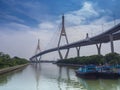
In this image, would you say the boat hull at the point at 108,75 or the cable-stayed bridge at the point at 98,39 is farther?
the cable-stayed bridge at the point at 98,39

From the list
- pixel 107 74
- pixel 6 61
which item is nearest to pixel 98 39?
pixel 6 61

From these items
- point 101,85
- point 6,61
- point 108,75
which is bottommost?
point 101,85

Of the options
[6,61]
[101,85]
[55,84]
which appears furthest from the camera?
[6,61]

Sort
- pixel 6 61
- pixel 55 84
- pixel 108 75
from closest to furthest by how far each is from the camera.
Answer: pixel 55 84 → pixel 108 75 → pixel 6 61

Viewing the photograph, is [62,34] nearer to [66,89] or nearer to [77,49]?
[77,49]

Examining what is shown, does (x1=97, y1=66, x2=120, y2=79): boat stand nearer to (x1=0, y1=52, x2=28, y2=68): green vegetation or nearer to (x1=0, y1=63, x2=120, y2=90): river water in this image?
(x1=0, y1=63, x2=120, y2=90): river water

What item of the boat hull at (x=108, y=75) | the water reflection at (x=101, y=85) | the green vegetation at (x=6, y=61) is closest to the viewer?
the water reflection at (x=101, y=85)

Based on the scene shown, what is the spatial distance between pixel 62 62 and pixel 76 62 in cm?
1036

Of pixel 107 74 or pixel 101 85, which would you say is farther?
pixel 107 74

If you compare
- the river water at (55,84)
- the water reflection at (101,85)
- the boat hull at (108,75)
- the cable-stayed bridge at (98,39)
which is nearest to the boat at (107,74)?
the boat hull at (108,75)

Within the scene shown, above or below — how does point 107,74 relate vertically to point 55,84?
above

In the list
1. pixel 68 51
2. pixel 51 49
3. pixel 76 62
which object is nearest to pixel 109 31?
pixel 76 62

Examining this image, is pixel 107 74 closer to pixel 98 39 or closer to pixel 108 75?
pixel 108 75

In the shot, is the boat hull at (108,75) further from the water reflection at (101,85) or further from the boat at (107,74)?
the water reflection at (101,85)
